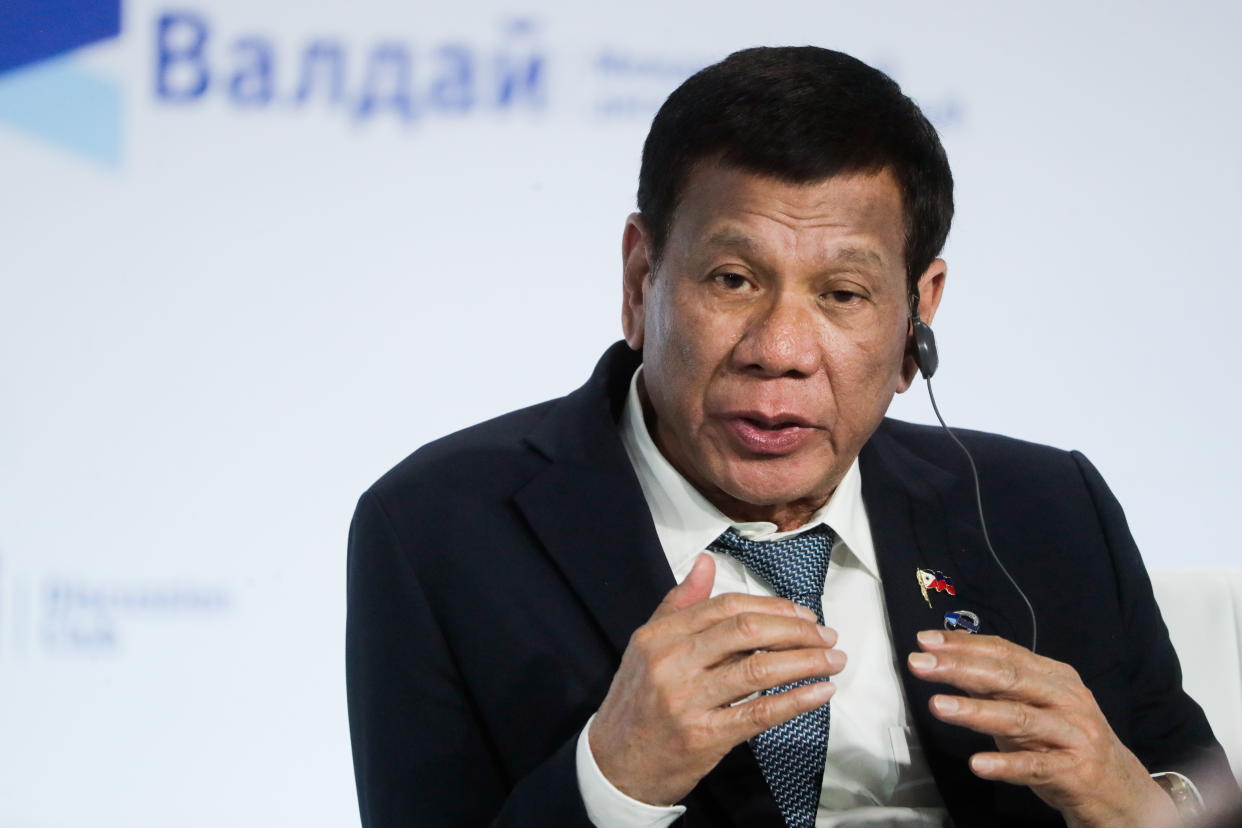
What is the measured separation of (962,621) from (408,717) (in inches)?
29.6

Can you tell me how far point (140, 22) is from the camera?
2914mm

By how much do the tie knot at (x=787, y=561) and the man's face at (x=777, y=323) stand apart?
10 centimetres

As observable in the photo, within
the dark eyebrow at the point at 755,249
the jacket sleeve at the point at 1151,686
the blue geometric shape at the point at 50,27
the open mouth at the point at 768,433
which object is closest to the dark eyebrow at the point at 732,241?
the dark eyebrow at the point at 755,249

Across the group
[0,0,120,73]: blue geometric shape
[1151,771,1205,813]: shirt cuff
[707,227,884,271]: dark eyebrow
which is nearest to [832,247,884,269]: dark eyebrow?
[707,227,884,271]: dark eyebrow

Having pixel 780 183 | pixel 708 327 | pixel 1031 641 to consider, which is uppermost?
pixel 780 183

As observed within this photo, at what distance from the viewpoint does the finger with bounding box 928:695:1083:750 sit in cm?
151

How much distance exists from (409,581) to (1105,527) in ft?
3.44

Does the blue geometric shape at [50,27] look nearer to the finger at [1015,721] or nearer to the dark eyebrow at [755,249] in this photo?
the dark eyebrow at [755,249]

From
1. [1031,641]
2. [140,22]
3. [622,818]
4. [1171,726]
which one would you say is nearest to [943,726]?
[1031,641]

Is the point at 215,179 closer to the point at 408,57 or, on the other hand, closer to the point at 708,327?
the point at 408,57

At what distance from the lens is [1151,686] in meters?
2.04

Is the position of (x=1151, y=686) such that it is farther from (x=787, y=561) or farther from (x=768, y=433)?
(x=768, y=433)

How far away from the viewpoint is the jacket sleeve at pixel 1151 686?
6.50ft

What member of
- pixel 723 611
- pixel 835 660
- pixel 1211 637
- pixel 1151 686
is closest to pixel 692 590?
pixel 723 611
